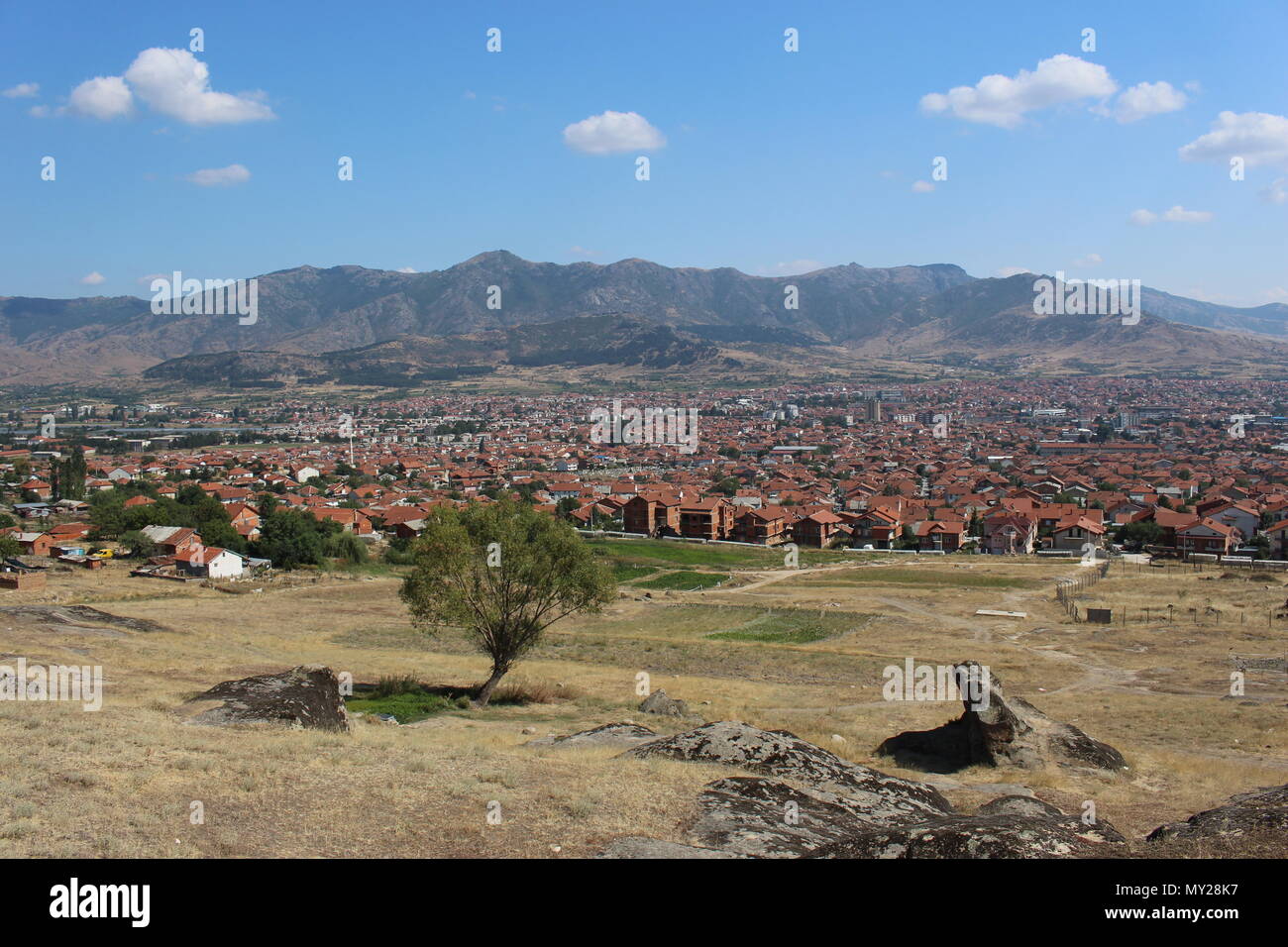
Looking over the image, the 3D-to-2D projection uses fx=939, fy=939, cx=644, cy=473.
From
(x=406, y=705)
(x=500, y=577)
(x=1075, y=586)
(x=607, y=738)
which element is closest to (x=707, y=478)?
(x=1075, y=586)

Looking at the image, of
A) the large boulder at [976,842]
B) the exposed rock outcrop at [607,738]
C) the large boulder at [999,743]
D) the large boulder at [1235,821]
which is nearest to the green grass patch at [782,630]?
the large boulder at [999,743]

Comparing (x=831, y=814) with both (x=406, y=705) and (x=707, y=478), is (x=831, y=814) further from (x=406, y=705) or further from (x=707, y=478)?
(x=707, y=478)

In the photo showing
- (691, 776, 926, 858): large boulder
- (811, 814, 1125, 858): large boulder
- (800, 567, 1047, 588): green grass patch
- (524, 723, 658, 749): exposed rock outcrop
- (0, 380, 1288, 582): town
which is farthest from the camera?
(0, 380, 1288, 582): town

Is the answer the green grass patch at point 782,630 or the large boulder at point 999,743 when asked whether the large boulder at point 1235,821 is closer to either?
the large boulder at point 999,743

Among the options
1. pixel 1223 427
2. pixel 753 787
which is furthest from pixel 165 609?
pixel 1223 427

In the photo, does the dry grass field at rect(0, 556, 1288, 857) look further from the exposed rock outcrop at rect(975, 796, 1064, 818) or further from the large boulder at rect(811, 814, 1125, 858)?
the large boulder at rect(811, 814, 1125, 858)

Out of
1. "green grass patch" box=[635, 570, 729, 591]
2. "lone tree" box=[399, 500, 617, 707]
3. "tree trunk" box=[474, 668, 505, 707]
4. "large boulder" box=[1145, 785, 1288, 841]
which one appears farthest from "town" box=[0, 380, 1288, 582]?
"large boulder" box=[1145, 785, 1288, 841]
